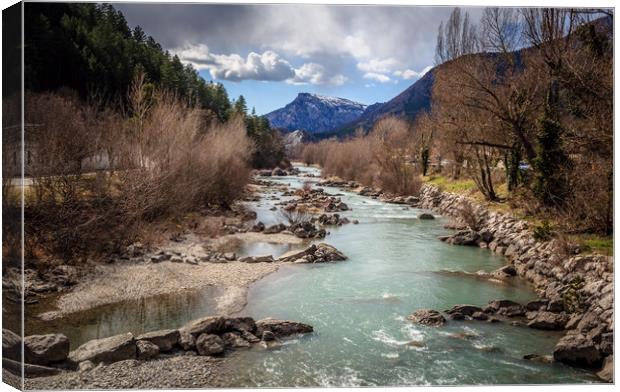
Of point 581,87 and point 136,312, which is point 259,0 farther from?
point 136,312

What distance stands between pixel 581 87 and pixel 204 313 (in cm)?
644

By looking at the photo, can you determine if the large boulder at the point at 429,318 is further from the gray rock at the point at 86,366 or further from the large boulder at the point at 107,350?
the gray rock at the point at 86,366

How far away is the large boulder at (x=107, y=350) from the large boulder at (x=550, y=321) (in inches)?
229

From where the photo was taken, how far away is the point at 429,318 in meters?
7.81

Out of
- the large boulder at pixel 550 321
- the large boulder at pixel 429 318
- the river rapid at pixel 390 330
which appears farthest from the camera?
the large boulder at pixel 550 321

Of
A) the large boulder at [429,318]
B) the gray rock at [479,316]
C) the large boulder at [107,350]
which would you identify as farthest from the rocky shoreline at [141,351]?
the gray rock at [479,316]

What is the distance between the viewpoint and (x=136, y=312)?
867 cm

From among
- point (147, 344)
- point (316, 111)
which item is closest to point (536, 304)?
point (316, 111)

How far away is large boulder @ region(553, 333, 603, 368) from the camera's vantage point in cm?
632

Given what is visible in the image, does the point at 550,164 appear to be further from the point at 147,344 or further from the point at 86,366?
the point at 86,366

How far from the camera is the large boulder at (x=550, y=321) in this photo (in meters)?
7.91

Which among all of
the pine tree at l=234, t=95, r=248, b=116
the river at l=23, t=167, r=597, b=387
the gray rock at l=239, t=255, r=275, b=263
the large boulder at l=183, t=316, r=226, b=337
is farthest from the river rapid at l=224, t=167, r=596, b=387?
the pine tree at l=234, t=95, r=248, b=116

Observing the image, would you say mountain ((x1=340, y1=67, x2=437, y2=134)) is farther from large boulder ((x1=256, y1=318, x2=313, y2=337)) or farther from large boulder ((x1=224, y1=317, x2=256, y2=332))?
large boulder ((x1=224, y1=317, x2=256, y2=332))

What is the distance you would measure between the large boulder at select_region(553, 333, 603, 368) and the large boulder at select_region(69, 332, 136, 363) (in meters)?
5.31
